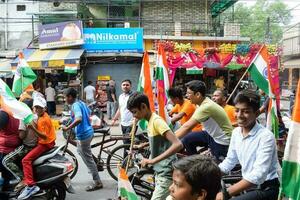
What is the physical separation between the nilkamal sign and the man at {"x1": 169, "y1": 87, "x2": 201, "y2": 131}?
1288 cm

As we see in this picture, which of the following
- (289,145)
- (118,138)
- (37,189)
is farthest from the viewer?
(118,138)

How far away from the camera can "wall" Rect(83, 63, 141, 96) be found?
20.3 m

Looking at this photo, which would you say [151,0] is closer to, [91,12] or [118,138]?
→ [91,12]

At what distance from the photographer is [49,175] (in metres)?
5.28

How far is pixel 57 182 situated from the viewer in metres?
A: 5.34

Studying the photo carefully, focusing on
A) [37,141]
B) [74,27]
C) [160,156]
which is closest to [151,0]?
[74,27]

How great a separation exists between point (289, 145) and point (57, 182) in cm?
337

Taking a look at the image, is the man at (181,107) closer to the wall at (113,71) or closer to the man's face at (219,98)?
the man's face at (219,98)

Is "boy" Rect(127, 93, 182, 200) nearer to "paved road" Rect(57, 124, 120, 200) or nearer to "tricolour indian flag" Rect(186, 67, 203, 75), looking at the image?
"paved road" Rect(57, 124, 120, 200)

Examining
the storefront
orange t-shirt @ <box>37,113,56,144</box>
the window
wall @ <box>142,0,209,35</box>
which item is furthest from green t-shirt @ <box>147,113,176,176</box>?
the window

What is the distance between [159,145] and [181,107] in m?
3.16

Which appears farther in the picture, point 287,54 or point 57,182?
point 287,54

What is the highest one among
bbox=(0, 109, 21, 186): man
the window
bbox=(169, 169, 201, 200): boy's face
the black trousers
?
the window

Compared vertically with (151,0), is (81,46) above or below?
below
